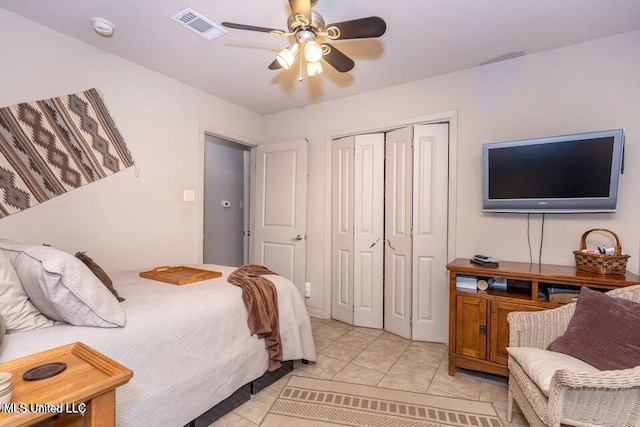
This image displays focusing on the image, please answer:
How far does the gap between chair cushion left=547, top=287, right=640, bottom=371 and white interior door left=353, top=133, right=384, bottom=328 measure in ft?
5.85

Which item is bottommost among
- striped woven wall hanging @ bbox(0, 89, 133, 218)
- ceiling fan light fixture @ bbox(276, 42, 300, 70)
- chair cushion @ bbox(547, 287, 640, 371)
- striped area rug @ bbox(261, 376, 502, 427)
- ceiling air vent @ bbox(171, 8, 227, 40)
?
striped area rug @ bbox(261, 376, 502, 427)

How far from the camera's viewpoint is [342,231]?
358 cm

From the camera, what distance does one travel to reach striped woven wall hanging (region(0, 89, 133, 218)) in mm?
2100

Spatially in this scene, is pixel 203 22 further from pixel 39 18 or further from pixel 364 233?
pixel 364 233

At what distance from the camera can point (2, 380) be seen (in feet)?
2.51

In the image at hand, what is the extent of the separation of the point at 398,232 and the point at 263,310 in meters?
1.71

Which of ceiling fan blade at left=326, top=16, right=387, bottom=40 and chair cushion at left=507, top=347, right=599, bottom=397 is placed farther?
ceiling fan blade at left=326, top=16, right=387, bottom=40

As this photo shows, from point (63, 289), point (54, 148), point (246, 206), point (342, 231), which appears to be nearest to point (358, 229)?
point (342, 231)

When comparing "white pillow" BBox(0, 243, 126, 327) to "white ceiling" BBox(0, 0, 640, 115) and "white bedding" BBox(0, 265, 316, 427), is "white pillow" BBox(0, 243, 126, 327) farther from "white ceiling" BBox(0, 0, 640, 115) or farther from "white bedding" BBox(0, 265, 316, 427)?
"white ceiling" BBox(0, 0, 640, 115)

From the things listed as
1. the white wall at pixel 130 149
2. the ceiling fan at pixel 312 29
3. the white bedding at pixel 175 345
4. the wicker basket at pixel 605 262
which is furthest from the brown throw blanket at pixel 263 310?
the wicker basket at pixel 605 262

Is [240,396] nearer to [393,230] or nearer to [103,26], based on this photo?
[393,230]

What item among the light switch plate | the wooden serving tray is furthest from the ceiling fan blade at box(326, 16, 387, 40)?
the light switch plate

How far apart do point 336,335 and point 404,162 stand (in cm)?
189

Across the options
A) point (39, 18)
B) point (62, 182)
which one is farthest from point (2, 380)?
point (39, 18)
